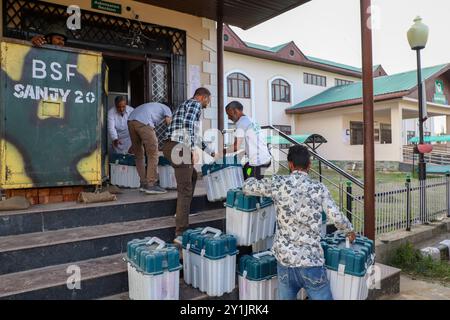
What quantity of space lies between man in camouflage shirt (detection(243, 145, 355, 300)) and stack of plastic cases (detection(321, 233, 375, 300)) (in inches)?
13.0

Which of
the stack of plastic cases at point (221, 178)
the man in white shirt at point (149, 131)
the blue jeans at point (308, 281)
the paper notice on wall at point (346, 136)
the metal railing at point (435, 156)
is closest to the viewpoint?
the blue jeans at point (308, 281)

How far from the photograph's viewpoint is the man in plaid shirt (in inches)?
150

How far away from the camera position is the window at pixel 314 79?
23.8 metres

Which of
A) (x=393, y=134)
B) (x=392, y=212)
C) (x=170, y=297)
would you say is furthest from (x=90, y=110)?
(x=393, y=134)

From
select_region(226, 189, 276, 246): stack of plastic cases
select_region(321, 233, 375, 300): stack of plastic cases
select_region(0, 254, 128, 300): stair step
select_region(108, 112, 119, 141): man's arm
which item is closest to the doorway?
select_region(108, 112, 119, 141): man's arm

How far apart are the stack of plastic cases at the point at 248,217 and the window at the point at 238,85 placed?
57.3 ft

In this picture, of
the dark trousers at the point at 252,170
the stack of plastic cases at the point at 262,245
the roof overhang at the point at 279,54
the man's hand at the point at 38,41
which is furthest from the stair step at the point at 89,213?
the roof overhang at the point at 279,54

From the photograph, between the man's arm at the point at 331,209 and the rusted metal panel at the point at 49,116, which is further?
the rusted metal panel at the point at 49,116

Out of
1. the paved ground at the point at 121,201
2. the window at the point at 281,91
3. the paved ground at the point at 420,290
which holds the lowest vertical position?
the paved ground at the point at 420,290

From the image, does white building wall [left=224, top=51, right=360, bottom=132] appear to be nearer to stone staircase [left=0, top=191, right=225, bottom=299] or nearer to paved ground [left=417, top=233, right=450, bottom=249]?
paved ground [left=417, top=233, right=450, bottom=249]

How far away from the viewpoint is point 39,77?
3.94 metres

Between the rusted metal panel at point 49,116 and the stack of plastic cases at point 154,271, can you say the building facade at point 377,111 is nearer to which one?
the rusted metal panel at point 49,116

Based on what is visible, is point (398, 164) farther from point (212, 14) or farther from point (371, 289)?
point (371, 289)

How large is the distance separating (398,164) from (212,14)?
1386 centimetres
